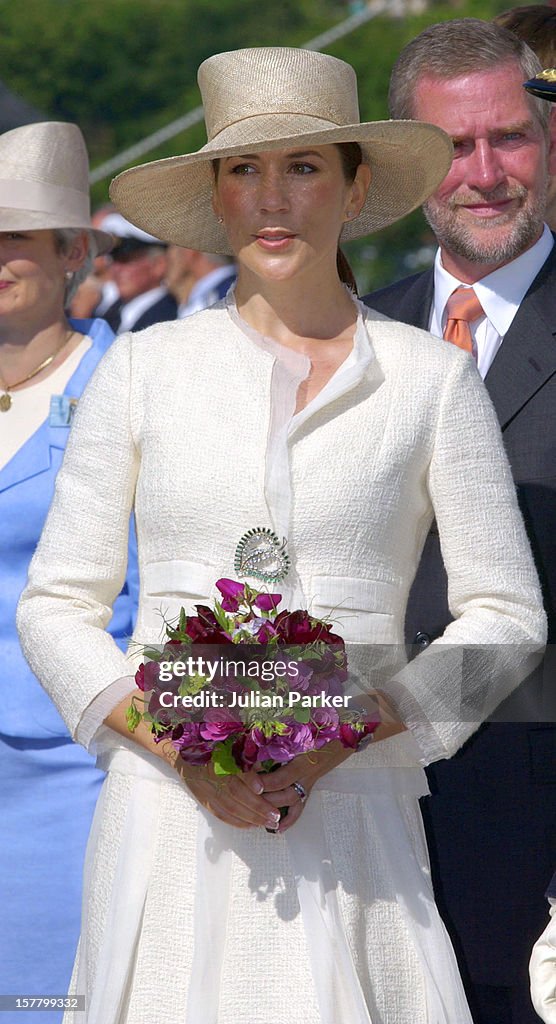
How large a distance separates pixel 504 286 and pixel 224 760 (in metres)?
1.67

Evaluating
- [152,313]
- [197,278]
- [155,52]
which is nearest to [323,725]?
[152,313]

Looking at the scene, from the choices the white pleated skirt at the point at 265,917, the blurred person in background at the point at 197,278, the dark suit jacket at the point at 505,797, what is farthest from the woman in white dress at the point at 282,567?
the blurred person in background at the point at 197,278

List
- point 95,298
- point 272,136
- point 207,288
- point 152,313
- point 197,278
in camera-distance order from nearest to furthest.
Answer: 1. point 272,136
2. point 152,313
3. point 207,288
4. point 197,278
5. point 95,298

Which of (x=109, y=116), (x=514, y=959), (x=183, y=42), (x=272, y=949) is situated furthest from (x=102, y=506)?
(x=183, y=42)

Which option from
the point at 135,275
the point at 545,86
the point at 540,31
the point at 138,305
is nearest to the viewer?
the point at 545,86

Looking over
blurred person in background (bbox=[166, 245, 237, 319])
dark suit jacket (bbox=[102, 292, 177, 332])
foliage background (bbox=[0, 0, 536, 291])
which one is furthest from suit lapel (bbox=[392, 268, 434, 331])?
foliage background (bbox=[0, 0, 536, 291])

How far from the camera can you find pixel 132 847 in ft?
9.78

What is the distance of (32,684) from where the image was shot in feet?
14.0

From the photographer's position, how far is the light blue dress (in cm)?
422

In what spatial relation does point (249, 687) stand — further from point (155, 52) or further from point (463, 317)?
point (155, 52)

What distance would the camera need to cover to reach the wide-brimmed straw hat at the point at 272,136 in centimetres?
320

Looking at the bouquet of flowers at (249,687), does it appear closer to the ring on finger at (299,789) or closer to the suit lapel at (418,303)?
the ring on finger at (299,789)

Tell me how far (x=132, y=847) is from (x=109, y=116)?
2020 inches

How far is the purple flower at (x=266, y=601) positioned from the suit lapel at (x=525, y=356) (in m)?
1.11
